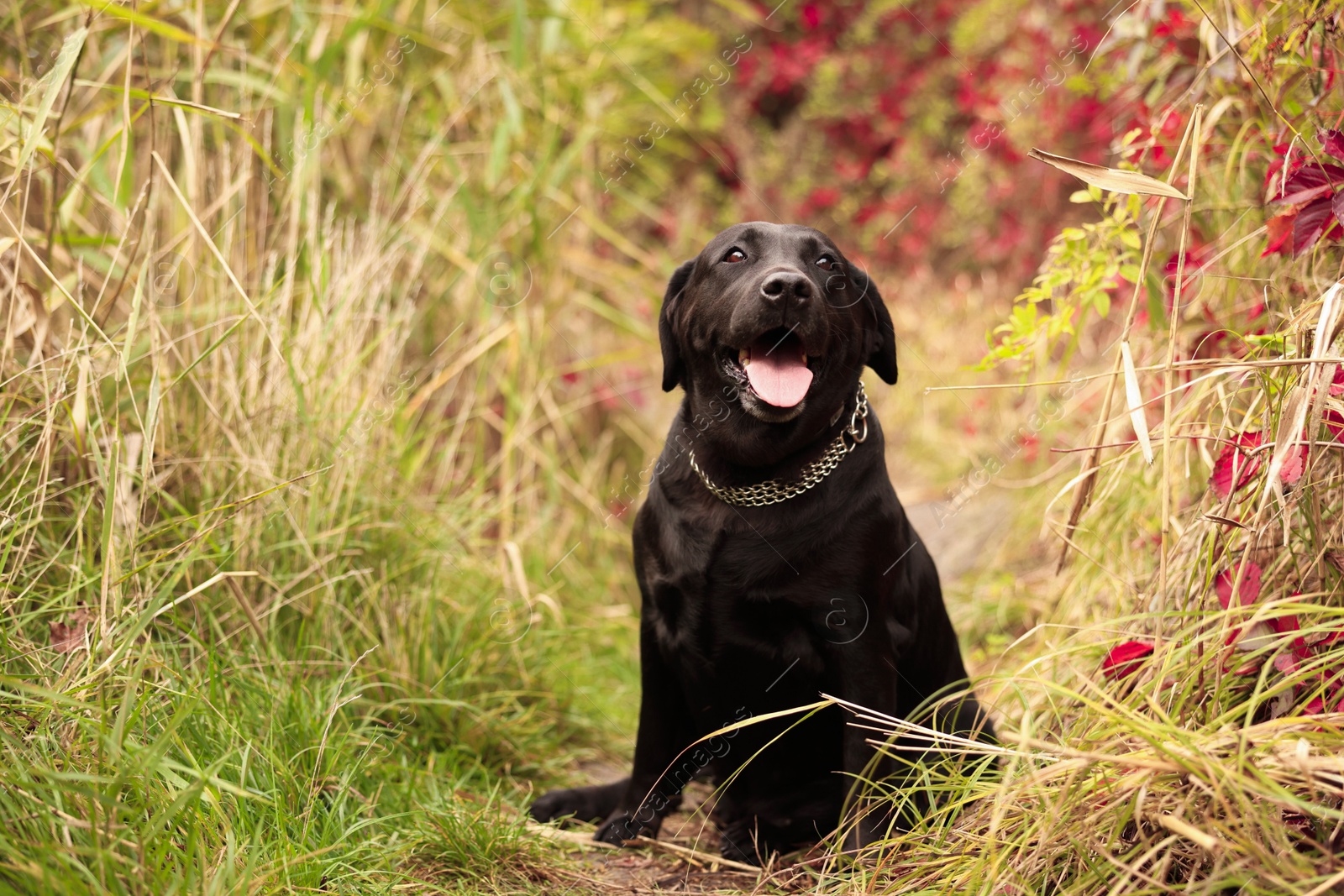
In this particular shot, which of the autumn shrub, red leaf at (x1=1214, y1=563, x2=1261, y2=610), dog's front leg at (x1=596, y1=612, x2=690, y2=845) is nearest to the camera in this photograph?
the autumn shrub

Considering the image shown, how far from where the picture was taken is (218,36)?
2.63m

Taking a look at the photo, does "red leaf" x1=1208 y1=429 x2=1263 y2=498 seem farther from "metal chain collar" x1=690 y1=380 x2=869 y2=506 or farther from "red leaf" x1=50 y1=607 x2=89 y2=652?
"red leaf" x1=50 y1=607 x2=89 y2=652

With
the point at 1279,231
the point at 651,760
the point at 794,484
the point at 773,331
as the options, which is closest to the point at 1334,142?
the point at 1279,231

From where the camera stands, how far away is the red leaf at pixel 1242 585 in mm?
1823

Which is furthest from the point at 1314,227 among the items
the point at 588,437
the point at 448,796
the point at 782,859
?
the point at 588,437

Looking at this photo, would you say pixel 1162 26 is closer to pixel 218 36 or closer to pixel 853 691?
pixel 853 691

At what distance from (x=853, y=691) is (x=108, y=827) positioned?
53.1 inches

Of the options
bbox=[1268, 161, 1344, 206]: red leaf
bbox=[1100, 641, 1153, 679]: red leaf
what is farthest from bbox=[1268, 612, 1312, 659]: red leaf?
bbox=[1268, 161, 1344, 206]: red leaf

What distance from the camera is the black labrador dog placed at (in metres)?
2.15

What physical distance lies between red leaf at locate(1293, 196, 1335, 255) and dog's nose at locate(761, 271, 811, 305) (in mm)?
894

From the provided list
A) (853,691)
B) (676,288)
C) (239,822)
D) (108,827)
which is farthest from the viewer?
(676,288)

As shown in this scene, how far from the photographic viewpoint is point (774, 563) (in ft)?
7.02

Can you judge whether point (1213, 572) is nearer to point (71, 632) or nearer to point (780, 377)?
point (780, 377)

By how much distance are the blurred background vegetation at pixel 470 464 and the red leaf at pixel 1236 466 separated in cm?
2
